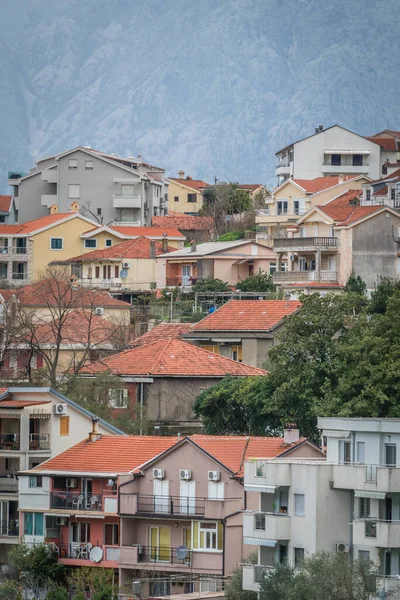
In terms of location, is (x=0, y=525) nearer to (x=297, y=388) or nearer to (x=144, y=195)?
(x=297, y=388)

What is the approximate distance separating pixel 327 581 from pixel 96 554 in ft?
44.7

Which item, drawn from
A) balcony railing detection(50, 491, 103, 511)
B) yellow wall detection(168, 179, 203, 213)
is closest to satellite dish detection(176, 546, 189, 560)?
balcony railing detection(50, 491, 103, 511)

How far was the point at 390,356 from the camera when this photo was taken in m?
63.0

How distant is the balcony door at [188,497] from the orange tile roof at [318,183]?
61.9 m

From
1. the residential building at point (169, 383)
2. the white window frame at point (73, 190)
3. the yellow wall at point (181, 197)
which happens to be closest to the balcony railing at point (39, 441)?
the residential building at point (169, 383)

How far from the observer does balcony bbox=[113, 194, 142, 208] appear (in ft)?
439

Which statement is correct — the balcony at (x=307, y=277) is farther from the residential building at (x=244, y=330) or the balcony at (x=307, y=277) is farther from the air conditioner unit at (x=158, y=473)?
the air conditioner unit at (x=158, y=473)

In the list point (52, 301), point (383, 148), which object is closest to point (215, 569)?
point (52, 301)

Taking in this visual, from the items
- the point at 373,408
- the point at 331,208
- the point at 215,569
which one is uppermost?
the point at 331,208

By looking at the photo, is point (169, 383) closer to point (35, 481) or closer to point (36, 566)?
point (35, 481)

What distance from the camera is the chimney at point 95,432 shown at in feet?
209

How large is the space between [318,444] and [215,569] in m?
7.54

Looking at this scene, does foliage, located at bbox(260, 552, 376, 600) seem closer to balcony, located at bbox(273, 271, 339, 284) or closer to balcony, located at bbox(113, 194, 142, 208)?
balcony, located at bbox(273, 271, 339, 284)

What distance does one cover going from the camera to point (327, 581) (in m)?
47.2
